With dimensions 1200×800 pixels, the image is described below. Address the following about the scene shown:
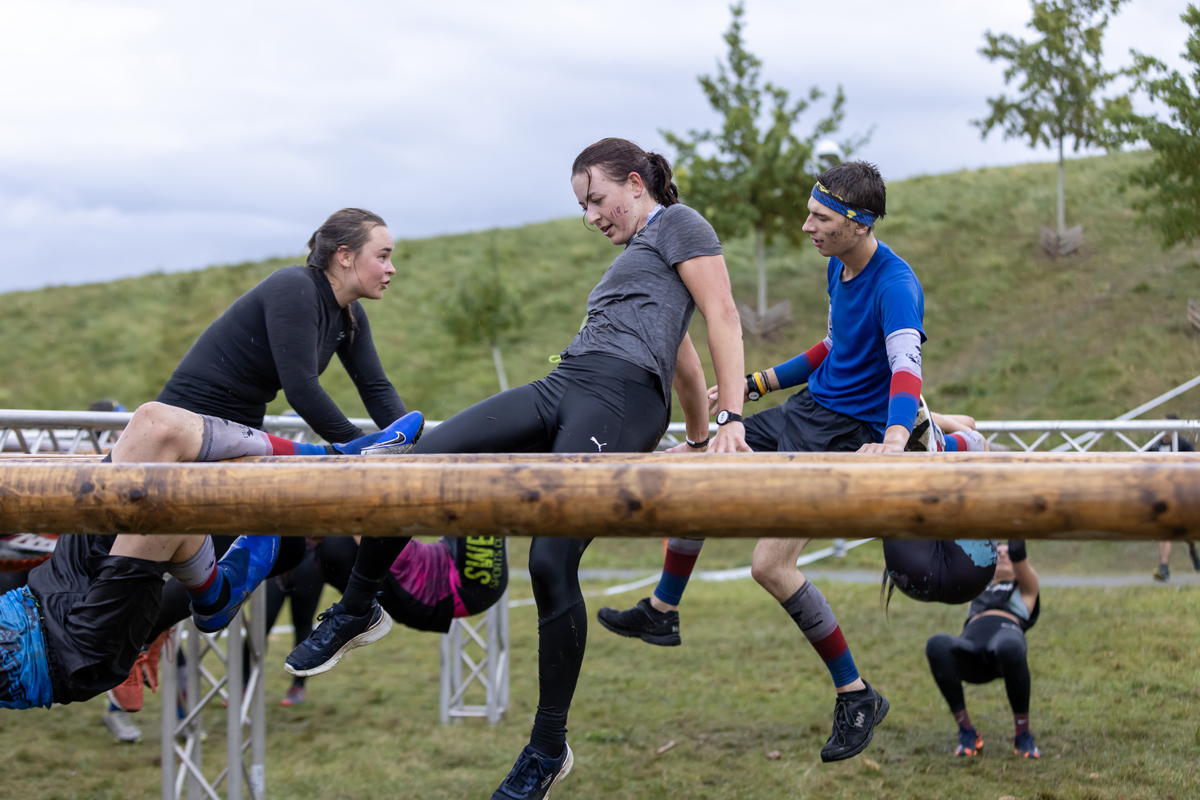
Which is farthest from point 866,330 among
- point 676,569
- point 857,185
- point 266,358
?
point 266,358

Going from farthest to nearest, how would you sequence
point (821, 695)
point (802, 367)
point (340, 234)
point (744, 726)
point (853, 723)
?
point (821, 695) < point (744, 726) < point (802, 367) < point (340, 234) < point (853, 723)

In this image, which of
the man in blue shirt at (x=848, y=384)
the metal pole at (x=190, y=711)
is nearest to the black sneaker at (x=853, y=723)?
the man in blue shirt at (x=848, y=384)

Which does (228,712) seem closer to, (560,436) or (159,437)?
(159,437)

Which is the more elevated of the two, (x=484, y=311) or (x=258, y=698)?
(x=484, y=311)

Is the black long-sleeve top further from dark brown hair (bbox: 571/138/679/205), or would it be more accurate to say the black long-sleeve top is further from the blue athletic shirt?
the blue athletic shirt

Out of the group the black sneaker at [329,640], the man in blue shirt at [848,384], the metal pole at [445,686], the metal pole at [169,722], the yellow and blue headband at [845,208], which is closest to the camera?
the black sneaker at [329,640]

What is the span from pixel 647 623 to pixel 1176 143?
28.4 ft

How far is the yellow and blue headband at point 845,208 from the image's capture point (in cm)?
349

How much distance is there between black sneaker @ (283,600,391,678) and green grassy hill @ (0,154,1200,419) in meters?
15.7

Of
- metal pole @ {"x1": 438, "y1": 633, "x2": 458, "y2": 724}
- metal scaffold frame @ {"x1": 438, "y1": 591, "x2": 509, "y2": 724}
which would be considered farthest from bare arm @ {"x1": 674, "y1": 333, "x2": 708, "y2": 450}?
metal pole @ {"x1": 438, "y1": 633, "x2": 458, "y2": 724}

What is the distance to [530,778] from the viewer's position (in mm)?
2670

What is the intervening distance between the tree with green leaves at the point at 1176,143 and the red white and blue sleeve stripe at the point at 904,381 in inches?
284

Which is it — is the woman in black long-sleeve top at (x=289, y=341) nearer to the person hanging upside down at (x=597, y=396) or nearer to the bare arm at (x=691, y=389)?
the person hanging upside down at (x=597, y=396)

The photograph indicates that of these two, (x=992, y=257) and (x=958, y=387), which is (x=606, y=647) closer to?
(x=958, y=387)
